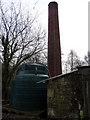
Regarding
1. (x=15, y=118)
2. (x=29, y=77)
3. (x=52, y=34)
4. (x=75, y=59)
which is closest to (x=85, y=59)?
(x=75, y=59)

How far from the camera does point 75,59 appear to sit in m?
41.5

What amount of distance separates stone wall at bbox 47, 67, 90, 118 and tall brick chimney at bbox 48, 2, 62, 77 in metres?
10.1

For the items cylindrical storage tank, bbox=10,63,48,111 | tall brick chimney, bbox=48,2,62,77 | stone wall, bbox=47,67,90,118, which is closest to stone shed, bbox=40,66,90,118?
stone wall, bbox=47,67,90,118

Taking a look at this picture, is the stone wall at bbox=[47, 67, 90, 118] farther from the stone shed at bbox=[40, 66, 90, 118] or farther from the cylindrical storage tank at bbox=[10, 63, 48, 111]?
the cylindrical storage tank at bbox=[10, 63, 48, 111]

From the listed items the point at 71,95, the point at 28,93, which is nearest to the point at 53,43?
the point at 28,93

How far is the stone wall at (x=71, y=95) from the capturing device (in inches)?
342

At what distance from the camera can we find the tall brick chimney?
63.7 feet

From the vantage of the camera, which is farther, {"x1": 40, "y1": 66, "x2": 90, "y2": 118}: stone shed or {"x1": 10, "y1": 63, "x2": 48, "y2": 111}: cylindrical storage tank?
{"x1": 10, "y1": 63, "x2": 48, "y2": 111}: cylindrical storage tank

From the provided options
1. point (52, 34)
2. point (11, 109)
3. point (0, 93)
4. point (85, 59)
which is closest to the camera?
point (11, 109)

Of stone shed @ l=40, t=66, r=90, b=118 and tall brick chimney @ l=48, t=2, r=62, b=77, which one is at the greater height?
tall brick chimney @ l=48, t=2, r=62, b=77

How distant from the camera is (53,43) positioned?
65.8ft

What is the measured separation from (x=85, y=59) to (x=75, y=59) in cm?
242

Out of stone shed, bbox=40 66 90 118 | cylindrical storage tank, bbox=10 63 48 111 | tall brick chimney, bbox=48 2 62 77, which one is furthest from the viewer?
tall brick chimney, bbox=48 2 62 77

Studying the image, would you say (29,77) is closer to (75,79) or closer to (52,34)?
(75,79)
